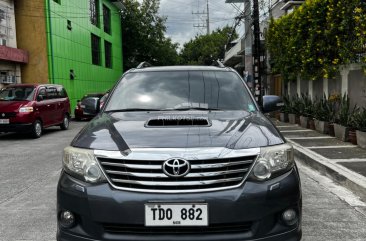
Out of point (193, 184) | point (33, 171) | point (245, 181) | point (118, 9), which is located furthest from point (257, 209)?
point (118, 9)

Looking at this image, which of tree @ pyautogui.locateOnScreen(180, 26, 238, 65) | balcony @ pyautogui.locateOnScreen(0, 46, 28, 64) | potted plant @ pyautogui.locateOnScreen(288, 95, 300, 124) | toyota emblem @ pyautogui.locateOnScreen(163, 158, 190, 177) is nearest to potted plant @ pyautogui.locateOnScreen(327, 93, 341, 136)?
potted plant @ pyautogui.locateOnScreen(288, 95, 300, 124)

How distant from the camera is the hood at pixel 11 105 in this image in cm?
1220

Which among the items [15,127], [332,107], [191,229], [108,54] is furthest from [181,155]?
[108,54]

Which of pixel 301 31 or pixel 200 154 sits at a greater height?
pixel 301 31

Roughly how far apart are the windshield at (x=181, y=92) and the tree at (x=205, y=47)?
63.2m

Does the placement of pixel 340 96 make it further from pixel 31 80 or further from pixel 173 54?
pixel 173 54

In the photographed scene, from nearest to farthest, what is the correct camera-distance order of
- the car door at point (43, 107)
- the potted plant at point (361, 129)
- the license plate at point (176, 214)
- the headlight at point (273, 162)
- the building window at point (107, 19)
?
the license plate at point (176, 214)
the headlight at point (273, 162)
the potted plant at point (361, 129)
the car door at point (43, 107)
the building window at point (107, 19)

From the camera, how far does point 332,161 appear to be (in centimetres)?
725

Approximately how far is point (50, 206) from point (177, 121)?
264 centimetres

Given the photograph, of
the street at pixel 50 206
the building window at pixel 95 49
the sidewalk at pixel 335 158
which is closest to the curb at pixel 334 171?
the sidewalk at pixel 335 158

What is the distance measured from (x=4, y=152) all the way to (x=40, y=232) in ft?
22.1

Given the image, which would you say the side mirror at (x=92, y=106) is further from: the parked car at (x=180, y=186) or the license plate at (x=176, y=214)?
the license plate at (x=176, y=214)

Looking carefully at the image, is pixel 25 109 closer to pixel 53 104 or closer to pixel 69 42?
pixel 53 104

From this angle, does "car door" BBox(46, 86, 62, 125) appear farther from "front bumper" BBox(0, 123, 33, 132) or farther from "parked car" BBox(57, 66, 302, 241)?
"parked car" BBox(57, 66, 302, 241)
